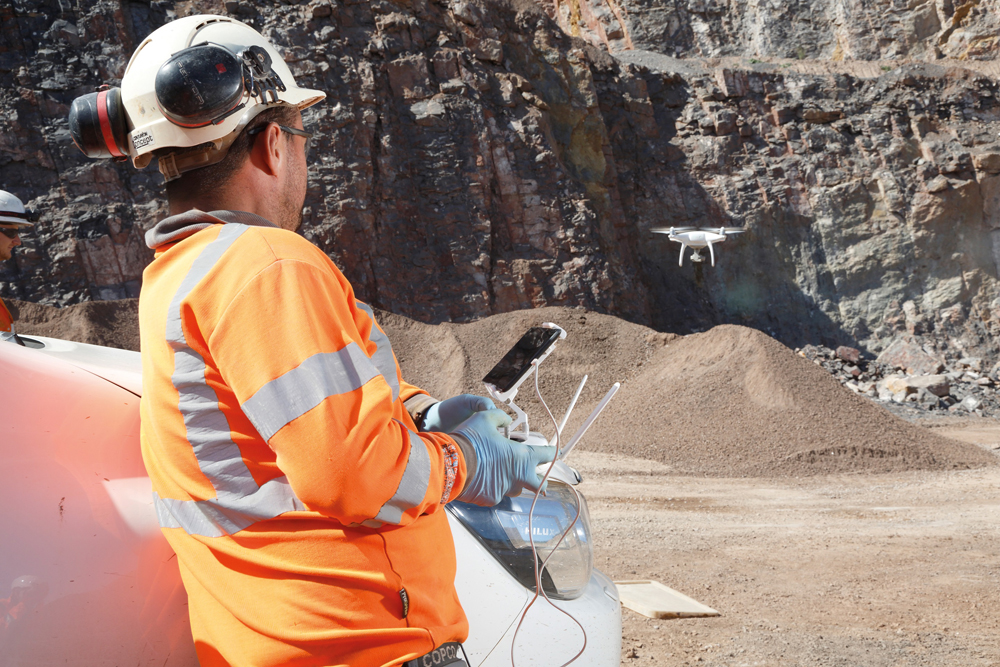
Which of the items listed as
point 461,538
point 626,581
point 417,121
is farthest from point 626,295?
point 461,538

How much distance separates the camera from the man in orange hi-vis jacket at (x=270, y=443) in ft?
3.57

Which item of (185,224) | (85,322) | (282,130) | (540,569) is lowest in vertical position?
(85,322)

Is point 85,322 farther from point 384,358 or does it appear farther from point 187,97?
point 384,358

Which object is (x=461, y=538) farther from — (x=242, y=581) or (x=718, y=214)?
(x=718, y=214)

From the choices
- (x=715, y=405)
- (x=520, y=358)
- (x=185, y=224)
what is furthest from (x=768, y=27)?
(x=185, y=224)

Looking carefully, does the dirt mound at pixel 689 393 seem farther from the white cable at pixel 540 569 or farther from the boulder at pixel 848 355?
the boulder at pixel 848 355

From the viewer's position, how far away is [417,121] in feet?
71.1

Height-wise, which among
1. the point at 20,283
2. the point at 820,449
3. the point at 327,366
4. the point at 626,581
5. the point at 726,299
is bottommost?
the point at 726,299

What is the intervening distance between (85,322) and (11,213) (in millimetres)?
12653

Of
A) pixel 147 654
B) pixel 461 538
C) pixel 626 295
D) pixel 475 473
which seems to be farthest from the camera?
pixel 626 295

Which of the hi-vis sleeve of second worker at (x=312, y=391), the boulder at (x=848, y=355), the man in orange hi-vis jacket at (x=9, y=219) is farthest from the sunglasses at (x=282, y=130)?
the boulder at (x=848, y=355)

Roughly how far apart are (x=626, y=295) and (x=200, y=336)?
74.3 feet

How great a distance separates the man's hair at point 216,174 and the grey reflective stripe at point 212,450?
0.26 metres

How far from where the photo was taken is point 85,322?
631 inches
